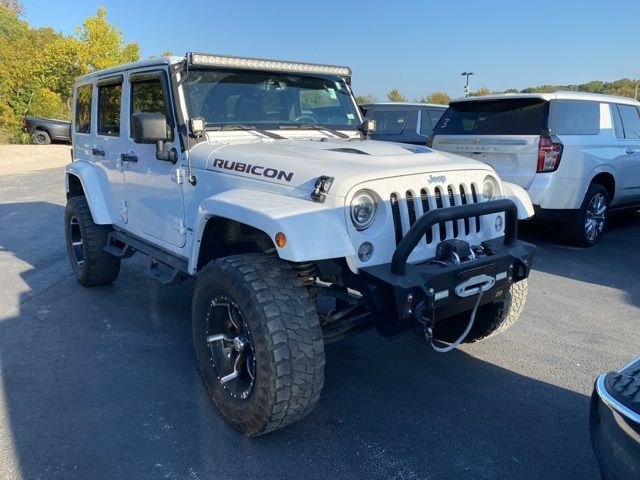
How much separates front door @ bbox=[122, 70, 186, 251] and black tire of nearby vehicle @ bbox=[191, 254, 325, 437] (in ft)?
3.79

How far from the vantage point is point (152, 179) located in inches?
162

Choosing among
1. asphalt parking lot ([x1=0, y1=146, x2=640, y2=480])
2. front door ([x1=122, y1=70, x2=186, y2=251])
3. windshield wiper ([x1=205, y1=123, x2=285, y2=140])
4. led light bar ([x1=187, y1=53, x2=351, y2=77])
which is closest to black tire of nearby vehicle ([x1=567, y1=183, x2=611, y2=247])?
asphalt parking lot ([x1=0, y1=146, x2=640, y2=480])

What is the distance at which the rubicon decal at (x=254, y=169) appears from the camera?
2982mm

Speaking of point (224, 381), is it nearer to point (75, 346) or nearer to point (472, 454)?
point (472, 454)

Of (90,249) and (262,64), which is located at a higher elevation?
(262,64)

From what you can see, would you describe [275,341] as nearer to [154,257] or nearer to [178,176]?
[178,176]

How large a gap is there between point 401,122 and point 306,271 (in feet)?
26.9

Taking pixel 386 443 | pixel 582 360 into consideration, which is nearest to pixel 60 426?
pixel 386 443

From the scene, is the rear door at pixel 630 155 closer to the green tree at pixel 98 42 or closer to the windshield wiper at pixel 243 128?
the windshield wiper at pixel 243 128

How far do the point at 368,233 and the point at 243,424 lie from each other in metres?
1.23

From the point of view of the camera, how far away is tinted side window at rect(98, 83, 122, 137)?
4.74 metres

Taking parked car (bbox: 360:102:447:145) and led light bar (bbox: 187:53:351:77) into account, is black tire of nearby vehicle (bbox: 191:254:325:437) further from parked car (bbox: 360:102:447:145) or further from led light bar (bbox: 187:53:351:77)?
parked car (bbox: 360:102:447:145)

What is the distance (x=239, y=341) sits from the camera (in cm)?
296

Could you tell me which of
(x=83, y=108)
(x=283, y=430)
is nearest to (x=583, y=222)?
(x=283, y=430)
